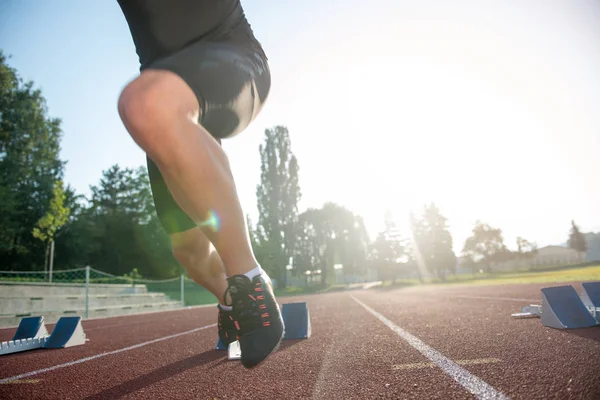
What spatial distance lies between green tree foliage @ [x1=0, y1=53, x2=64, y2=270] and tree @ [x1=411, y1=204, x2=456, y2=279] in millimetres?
48523

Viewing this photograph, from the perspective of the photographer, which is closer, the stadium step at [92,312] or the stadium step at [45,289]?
the stadium step at [92,312]

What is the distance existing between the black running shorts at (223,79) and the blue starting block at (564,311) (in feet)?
10.9

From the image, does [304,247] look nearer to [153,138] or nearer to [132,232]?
[132,232]

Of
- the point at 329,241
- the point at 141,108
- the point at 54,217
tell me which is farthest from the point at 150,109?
the point at 329,241

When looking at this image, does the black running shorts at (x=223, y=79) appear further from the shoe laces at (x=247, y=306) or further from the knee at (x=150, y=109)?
the shoe laces at (x=247, y=306)

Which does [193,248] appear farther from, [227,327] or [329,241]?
[329,241]

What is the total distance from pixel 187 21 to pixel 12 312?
11604mm

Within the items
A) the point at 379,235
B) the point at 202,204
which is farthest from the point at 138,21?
the point at 379,235

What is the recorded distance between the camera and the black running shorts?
132 cm

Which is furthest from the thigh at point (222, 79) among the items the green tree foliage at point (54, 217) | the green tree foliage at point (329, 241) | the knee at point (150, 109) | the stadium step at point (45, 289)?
the green tree foliage at point (329, 241)

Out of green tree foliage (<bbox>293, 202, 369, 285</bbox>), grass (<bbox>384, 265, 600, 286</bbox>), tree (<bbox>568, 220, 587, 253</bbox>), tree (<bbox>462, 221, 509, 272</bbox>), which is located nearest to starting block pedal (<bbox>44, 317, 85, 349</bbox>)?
grass (<bbox>384, 265, 600, 286</bbox>)

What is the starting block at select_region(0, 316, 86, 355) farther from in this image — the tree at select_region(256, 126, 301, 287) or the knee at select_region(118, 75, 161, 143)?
the tree at select_region(256, 126, 301, 287)

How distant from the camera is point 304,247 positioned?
46.6 metres

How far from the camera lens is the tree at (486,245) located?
6900 cm
